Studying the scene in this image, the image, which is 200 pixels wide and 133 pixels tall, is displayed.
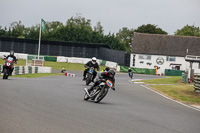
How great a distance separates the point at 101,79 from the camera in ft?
44.9

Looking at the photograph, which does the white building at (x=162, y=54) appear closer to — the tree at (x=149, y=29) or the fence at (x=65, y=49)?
the fence at (x=65, y=49)

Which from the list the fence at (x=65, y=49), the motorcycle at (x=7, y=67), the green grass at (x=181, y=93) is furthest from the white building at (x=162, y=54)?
the motorcycle at (x=7, y=67)

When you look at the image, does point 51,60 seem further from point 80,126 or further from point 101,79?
point 80,126

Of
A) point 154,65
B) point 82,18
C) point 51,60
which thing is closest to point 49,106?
point 51,60

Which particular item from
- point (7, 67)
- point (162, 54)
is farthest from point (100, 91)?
point (162, 54)

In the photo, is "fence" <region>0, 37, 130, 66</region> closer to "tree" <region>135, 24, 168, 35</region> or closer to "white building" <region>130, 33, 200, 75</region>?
"white building" <region>130, 33, 200, 75</region>

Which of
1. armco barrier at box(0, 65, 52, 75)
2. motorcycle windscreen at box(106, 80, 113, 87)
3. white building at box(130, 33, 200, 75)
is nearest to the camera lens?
motorcycle windscreen at box(106, 80, 113, 87)

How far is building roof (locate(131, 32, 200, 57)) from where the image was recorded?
258 ft

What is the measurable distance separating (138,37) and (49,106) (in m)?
71.5

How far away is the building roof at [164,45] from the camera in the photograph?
258 ft

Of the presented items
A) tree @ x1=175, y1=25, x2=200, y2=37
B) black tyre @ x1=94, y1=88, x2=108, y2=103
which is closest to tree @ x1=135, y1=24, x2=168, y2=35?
tree @ x1=175, y1=25, x2=200, y2=37

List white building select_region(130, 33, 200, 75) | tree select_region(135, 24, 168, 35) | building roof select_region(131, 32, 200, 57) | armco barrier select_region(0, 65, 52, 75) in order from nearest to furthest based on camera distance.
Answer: armco barrier select_region(0, 65, 52, 75)
white building select_region(130, 33, 200, 75)
building roof select_region(131, 32, 200, 57)
tree select_region(135, 24, 168, 35)

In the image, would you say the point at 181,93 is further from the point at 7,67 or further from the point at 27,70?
the point at 27,70

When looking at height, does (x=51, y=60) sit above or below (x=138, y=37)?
below
